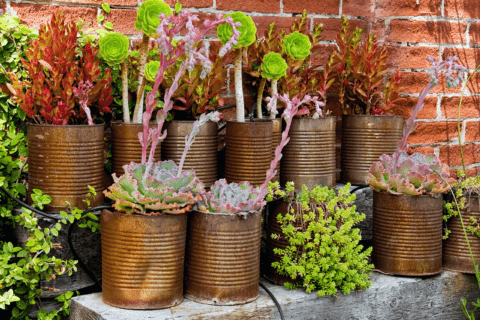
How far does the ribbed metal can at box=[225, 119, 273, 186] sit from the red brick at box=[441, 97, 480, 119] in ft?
3.11

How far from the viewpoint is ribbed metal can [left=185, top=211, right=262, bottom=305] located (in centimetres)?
161

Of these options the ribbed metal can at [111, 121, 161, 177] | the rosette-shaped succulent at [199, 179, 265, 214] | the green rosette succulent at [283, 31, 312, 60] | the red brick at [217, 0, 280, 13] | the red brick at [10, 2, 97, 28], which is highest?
the red brick at [217, 0, 280, 13]

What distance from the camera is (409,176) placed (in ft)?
6.34

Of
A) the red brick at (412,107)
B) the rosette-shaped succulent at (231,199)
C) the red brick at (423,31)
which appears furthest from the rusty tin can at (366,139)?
the rosette-shaped succulent at (231,199)

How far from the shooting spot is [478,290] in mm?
2133

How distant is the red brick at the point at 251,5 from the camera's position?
2125 millimetres

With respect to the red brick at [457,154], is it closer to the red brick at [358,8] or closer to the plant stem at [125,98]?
the red brick at [358,8]

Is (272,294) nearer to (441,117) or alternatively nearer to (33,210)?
(33,210)

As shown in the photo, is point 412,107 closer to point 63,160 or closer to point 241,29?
point 241,29

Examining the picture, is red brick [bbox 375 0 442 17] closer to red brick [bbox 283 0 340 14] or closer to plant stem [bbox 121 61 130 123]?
red brick [bbox 283 0 340 14]

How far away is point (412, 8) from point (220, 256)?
137 cm

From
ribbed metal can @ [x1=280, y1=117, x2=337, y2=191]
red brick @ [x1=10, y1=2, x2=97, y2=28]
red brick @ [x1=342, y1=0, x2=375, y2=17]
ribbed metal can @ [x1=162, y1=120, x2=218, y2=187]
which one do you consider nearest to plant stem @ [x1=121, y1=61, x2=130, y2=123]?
ribbed metal can @ [x1=162, y1=120, x2=218, y2=187]

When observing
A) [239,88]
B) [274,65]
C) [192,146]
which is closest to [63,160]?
[192,146]

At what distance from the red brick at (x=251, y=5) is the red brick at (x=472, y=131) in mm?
1023
